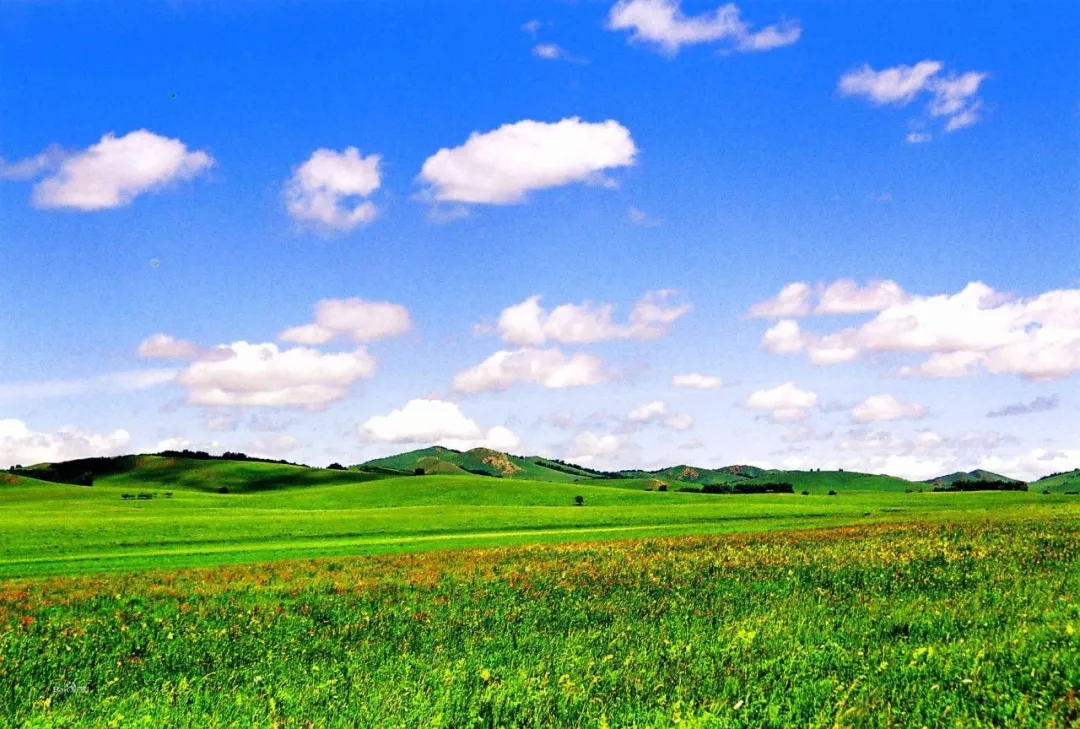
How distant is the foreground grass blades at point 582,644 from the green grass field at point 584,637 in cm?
6

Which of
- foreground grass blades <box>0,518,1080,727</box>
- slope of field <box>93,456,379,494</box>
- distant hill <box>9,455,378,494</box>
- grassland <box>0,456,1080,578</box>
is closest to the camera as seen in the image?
foreground grass blades <box>0,518,1080,727</box>

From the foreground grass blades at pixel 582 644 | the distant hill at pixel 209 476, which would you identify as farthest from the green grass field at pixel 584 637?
the distant hill at pixel 209 476

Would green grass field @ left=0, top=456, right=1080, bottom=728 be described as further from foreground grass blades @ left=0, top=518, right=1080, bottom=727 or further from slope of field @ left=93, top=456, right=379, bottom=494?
slope of field @ left=93, top=456, right=379, bottom=494

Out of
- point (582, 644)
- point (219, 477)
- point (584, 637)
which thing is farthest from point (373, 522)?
point (219, 477)

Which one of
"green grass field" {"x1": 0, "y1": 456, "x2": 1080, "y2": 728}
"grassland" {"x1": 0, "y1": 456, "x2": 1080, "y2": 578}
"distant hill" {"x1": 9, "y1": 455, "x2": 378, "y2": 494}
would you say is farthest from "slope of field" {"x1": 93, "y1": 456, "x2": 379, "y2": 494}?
"green grass field" {"x1": 0, "y1": 456, "x2": 1080, "y2": 728}

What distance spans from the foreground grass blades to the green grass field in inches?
2.2

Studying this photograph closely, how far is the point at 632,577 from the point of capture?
21.6 metres

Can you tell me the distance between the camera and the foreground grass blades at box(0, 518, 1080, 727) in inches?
404

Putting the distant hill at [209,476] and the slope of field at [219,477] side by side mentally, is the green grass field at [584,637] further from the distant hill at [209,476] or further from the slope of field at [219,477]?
the distant hill at [209,476]

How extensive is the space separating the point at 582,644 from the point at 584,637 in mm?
538

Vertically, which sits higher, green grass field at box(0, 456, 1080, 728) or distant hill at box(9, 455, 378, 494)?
green grass field at box(0, 456, 1080, 728)

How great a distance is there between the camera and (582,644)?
14.1 m

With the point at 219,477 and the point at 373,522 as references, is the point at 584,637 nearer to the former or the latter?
the point at 373,522

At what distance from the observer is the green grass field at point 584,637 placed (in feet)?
33.9
